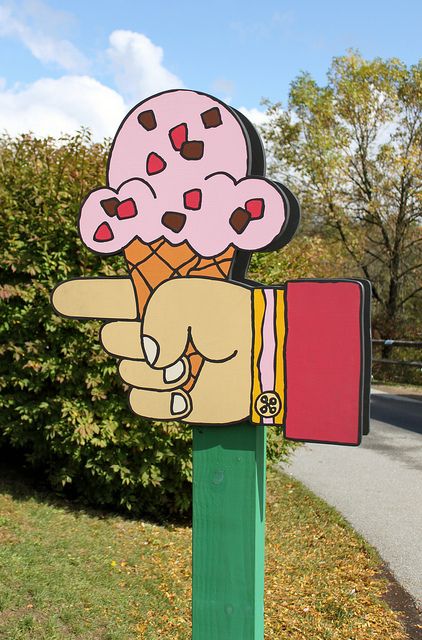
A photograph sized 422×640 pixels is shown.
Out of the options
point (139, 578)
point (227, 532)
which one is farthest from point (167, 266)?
point (139, 578)

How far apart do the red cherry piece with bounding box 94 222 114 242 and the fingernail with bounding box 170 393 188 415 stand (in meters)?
0.75

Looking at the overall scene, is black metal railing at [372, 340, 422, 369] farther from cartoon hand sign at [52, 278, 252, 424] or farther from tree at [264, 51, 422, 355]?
cartoon hand sign at [52, 278, 252, 424]

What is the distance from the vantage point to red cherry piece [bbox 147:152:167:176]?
262cm

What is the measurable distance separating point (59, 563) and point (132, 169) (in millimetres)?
2758

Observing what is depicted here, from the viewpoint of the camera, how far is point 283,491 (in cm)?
656

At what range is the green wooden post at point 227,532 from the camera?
2516mm

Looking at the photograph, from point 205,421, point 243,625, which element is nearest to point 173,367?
point 205,421

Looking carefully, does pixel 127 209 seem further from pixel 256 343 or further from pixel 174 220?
pixel 256 343

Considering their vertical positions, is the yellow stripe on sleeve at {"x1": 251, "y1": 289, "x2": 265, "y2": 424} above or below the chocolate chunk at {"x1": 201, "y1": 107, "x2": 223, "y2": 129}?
below

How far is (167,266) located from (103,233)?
353 mm

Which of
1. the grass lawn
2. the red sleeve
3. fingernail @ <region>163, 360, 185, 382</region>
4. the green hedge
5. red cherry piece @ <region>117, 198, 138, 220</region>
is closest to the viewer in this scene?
the red sleeve

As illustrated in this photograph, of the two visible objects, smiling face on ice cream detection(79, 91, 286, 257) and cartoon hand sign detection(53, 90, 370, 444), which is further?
smiling face on ice cream detection(79, 91, 286, 257)

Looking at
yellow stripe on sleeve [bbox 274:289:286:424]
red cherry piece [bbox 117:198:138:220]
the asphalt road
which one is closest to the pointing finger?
red cherry piece [bbox 117:198:138:220]

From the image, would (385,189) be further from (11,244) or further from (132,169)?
(132,169)
